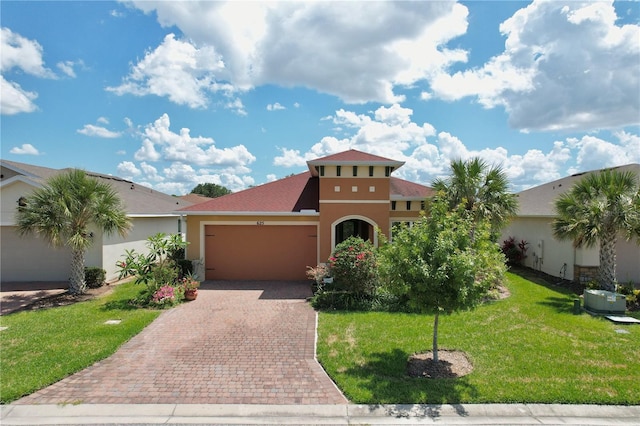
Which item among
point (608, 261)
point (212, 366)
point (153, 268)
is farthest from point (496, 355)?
point (153, 268)

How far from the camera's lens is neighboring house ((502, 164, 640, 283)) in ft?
45.5

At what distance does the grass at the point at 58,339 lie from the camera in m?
Answer: 6.56

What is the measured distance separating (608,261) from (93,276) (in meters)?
19.1

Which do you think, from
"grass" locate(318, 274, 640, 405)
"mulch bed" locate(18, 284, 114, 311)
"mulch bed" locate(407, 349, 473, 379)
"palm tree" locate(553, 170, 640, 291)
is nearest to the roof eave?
"mulch bed" locate(18, 284, 114, 311)

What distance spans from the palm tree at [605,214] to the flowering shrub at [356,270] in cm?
731

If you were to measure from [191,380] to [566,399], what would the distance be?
6655 millimetres

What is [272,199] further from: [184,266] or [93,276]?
[93,276]

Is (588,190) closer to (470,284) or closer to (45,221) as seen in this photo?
(470,284)

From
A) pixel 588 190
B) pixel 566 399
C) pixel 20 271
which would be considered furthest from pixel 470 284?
pixel 20 271

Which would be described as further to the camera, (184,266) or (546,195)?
(546,195)

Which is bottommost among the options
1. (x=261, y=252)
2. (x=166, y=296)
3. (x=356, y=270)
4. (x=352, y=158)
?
(x=166, y=296)

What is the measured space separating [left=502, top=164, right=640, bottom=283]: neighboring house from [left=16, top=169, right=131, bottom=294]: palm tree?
56.7ft

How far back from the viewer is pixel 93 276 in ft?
45.4

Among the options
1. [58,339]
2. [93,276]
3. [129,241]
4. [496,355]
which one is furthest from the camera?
[129,241]
